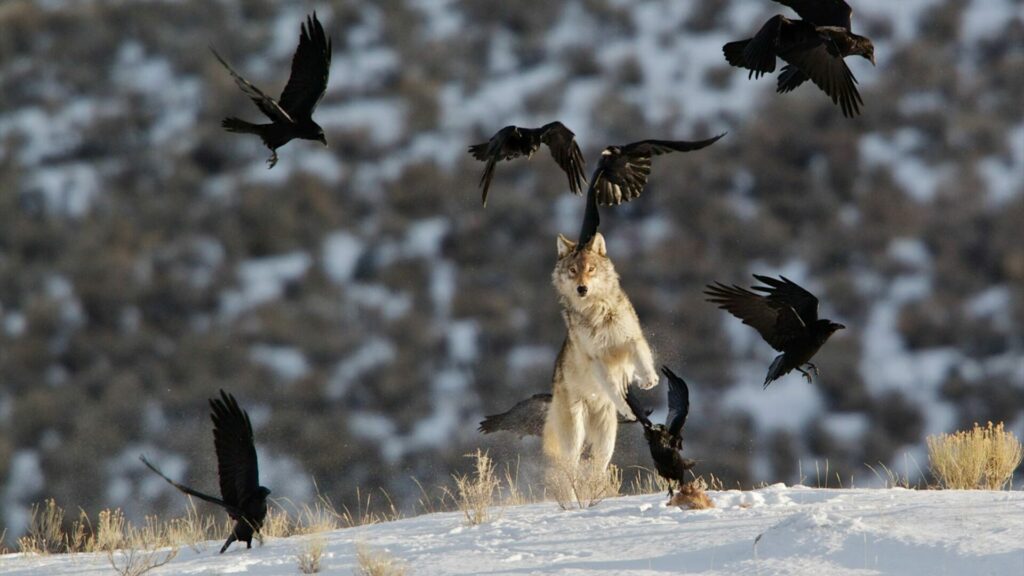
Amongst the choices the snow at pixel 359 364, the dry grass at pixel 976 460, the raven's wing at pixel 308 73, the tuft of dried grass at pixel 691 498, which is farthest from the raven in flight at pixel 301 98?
the snow at pixel 359 364

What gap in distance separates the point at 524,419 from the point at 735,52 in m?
3.25

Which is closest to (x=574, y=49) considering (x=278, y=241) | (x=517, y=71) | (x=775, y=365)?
(x=517, y=71)

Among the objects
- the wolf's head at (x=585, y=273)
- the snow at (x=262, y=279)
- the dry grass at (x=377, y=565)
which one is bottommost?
the dry grass at (x=377, y=565)

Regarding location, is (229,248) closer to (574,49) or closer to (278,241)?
(278,241)

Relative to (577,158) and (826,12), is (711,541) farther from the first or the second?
(826,12)

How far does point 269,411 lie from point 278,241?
5.08 m

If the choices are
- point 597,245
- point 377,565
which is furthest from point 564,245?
point 377,565

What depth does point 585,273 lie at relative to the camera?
9438 millimetres

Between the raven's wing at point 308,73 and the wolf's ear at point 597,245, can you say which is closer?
the raven's wing at point 308,73

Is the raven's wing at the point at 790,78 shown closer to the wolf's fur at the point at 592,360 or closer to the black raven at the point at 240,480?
the wolf's fur at the point at 592,360

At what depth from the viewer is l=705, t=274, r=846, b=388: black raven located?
22.8 feet

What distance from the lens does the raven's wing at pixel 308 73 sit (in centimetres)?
743

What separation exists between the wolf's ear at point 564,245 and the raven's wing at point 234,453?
3.50 metres

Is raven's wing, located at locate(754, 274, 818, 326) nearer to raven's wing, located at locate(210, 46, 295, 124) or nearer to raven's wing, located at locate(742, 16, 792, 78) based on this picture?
raven's wing, located at locate(742, 16, 792, 78)
